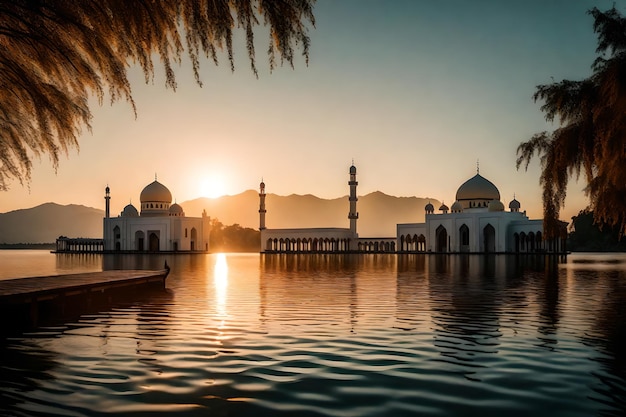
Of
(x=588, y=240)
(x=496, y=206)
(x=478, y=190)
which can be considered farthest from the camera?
(x=588, y=240)

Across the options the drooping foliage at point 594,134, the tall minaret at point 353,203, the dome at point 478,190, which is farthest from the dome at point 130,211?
the drooping foliage at point 594,134

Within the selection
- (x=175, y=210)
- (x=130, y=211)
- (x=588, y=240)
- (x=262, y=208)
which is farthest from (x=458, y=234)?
(x=130, y=211)

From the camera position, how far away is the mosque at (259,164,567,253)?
80.6 meters

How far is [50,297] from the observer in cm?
1479

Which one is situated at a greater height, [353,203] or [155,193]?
[155,193]

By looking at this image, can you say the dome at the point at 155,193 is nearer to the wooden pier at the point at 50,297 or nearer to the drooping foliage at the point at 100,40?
the wooden pier at the point at 50,297

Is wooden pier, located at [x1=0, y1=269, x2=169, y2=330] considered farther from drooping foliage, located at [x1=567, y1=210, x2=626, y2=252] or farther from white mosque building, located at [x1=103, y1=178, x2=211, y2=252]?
drooping foliage, located at [x1=567, y1=210, x2=626, y2=252]

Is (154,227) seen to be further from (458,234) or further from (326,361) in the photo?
(326,361)

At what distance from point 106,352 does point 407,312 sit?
7.16m

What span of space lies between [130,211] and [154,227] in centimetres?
717

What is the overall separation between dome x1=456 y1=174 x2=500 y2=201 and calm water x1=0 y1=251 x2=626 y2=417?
72.1 metres

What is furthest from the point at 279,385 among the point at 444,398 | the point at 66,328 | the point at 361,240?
the point at 361,240

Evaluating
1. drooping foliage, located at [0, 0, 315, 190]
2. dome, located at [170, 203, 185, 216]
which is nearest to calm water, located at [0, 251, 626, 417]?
drooping foliage, located at [0, 0, 315, 190]

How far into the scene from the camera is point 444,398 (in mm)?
6926
